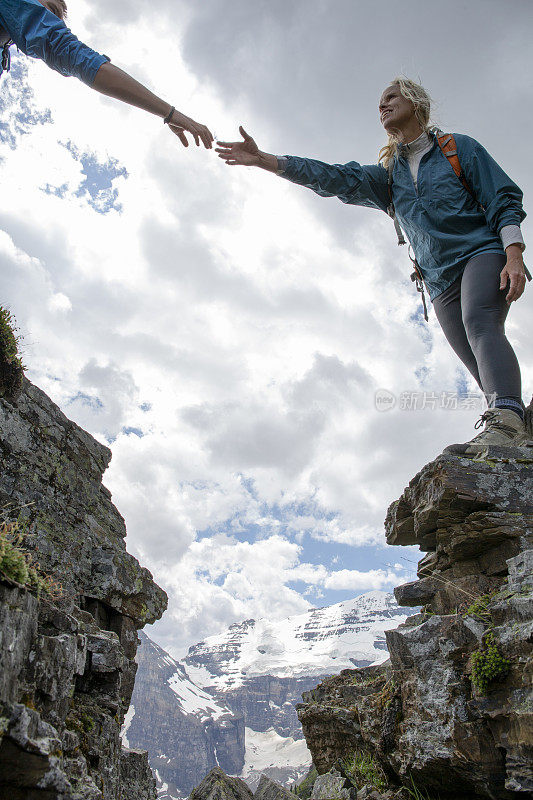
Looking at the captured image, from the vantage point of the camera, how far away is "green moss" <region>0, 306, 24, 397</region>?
21.5 ft

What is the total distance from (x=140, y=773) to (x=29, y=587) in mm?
4784

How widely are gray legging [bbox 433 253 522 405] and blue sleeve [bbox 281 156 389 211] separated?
84.9 inches

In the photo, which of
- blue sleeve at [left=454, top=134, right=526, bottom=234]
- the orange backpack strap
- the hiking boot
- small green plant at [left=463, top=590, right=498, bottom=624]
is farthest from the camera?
the orange backpack strap

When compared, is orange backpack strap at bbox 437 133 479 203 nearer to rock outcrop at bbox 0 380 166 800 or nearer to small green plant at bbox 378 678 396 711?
small green plant at bbox 378 678 396 711

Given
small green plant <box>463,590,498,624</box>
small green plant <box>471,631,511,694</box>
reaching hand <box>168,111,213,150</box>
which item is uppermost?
reaching hand <box>168,111,213,150</box>

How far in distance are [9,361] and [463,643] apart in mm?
6623

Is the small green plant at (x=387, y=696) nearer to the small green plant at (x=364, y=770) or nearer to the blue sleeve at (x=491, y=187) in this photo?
the small green plant at (x=364, y=770)

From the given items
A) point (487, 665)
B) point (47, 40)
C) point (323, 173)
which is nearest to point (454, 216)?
point (323, 173)

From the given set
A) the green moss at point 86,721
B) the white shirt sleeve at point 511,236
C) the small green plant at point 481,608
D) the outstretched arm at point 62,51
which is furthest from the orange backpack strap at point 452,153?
the green moss at point 86,721

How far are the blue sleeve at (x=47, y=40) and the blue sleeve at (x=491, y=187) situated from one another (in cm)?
482

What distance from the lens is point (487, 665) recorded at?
170 inches

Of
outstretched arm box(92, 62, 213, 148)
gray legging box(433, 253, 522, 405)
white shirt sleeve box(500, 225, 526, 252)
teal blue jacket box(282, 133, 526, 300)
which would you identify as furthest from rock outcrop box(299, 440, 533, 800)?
outstretched arm box(92, 62, 213, 148)

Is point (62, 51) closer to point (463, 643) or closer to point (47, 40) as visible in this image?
point (47, 40)

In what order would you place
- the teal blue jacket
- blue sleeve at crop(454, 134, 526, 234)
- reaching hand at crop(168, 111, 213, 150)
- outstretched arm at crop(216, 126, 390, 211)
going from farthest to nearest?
outstretched arm at crop(216, 126, 390, 211)
the teal blue jacket
blue sleeve at crop(454, 134, 526, 234)
reaching hand at crop(168, 111, 213, 150)
